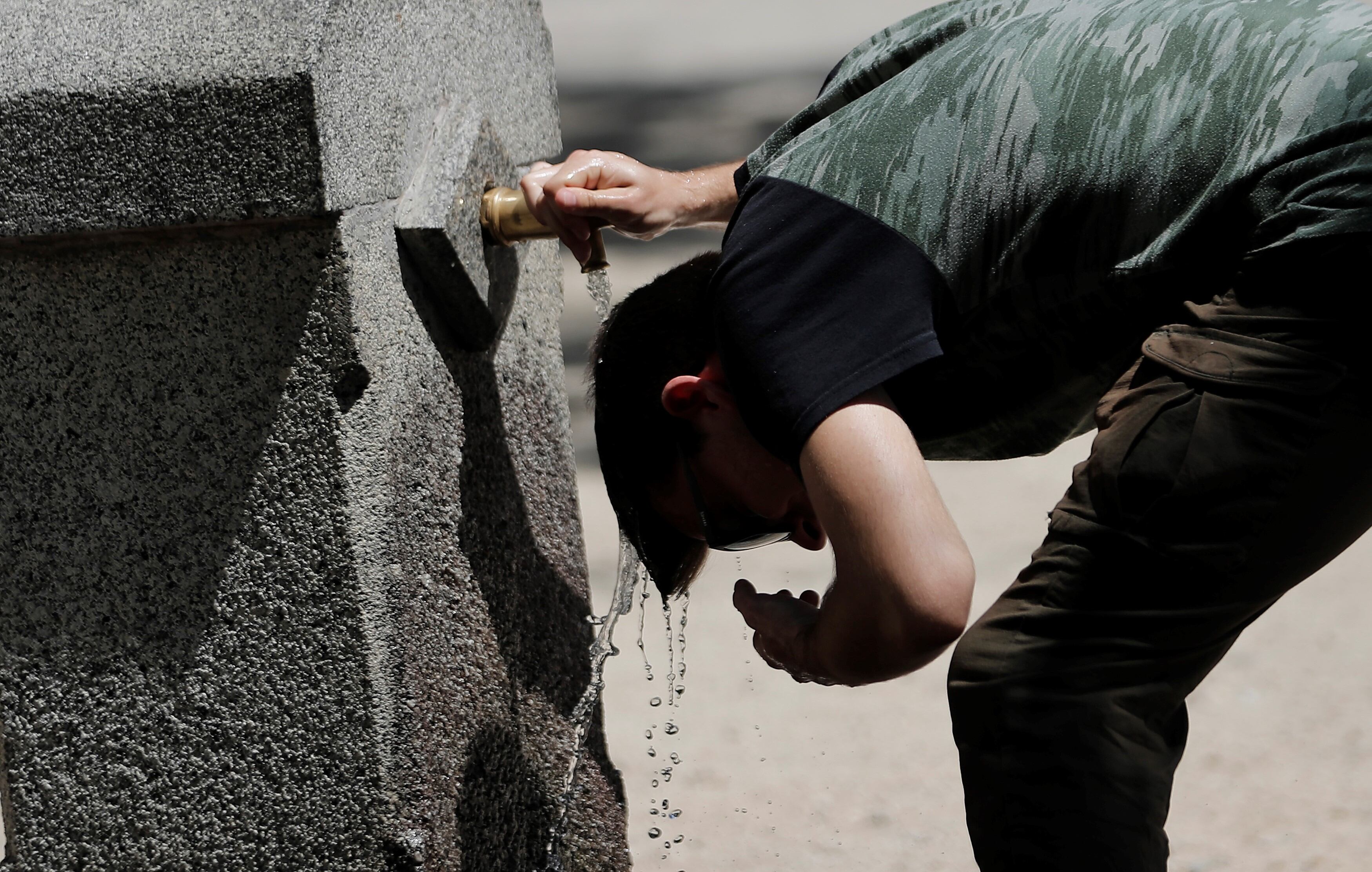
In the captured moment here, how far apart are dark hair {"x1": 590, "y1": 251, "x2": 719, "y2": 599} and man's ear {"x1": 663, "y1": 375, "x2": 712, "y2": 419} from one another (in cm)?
3

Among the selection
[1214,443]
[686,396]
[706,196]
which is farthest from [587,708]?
[1214,443]

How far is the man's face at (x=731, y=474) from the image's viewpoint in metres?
1.48

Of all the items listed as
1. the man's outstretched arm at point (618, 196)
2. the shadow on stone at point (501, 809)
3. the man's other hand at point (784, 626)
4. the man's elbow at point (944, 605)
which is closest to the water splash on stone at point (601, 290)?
the man's outstretched arm at point (618, 196)

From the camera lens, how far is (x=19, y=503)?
157 centimetres

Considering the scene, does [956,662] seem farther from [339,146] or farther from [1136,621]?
[339,146]

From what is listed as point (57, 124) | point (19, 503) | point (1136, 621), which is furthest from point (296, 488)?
point (1136, 621)

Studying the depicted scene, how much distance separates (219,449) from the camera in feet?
5.04

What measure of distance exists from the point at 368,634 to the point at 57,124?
64 cm

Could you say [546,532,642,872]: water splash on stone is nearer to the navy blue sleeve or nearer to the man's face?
the man's face

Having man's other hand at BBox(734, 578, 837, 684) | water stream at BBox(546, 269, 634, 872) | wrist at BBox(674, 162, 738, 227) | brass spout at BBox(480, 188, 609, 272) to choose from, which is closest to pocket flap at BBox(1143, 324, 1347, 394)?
man's other hand at BBox(734, 578, 837, 684)

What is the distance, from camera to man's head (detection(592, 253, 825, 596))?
58.8 inches

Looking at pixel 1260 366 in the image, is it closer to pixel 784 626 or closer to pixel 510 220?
pixel 784 626

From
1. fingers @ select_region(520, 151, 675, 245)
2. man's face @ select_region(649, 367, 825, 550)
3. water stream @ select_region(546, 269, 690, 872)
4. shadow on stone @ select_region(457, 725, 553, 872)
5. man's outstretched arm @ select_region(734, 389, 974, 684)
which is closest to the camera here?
man's outstretched arm @ select_region(734, 389, 974, 684)

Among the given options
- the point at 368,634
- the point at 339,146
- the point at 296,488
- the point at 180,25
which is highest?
the point at 180,25
